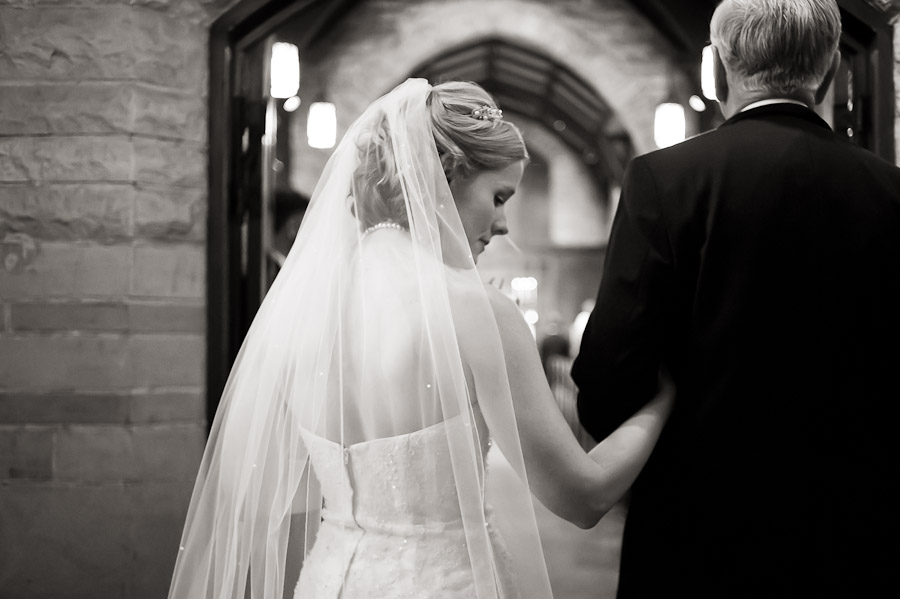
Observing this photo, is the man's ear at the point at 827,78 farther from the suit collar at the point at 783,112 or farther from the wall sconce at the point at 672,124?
the wall sconce at the point at 672,124

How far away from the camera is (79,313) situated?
3.19m

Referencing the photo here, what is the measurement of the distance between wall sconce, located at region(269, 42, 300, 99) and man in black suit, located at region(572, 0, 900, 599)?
2651 millimetres

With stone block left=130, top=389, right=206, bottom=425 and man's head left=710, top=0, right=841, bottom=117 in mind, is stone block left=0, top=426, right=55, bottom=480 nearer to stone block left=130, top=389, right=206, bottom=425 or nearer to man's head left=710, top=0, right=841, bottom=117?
stone block left=130, top=389, right=206, bottom=425

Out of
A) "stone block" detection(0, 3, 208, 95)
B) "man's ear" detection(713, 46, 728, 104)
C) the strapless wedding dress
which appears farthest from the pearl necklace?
"stone block" detection(0, 3, 208, 95)

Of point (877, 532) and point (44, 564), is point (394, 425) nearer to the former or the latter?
point (877, 532)

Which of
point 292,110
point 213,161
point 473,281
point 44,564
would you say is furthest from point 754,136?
point 292,110

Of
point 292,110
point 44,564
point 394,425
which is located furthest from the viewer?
point 292,110

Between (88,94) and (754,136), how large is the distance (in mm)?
2308

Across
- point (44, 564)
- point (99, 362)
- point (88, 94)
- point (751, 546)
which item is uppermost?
point (88, 94)

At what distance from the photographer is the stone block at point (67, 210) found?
318 cm

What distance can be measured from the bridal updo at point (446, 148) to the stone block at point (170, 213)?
1498 mm

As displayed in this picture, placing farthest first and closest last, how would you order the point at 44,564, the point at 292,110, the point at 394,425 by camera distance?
1. the point at 292,110
2. the point at 44,564
3. the point at 394,425

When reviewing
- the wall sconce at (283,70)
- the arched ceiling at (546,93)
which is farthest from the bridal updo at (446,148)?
the arched ceiling at (546,93)

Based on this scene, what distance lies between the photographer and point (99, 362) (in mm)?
3188
